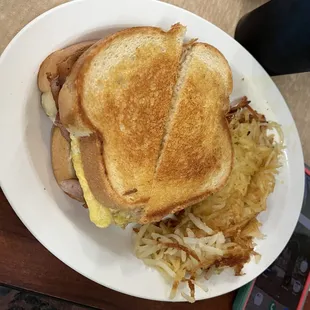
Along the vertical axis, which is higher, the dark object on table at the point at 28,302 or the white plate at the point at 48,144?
the white plate at the point at 48,144

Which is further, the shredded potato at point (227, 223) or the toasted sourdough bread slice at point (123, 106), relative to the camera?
the shredded potato at point (227, 223)

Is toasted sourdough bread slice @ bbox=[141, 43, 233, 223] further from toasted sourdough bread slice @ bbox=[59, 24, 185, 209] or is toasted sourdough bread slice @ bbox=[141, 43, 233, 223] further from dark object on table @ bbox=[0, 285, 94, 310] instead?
dark object on table @ bbox=[0, 285, 94, 310]

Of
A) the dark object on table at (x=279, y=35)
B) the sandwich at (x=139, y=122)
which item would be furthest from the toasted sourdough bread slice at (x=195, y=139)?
Answer: the dark object on table at (x=279, y=35)

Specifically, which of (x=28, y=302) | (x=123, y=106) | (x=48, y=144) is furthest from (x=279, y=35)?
(x=28, y=302)

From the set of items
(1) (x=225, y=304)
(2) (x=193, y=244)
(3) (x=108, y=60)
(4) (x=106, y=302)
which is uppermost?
(3) (x=108, y=60)

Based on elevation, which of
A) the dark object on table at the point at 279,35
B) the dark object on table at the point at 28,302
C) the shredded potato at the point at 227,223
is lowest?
the dark object on table at the point at 28,302

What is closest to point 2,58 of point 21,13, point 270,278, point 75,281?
point 21,13

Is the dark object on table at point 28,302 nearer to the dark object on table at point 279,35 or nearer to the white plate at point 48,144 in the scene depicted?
the white plate at point 48,144

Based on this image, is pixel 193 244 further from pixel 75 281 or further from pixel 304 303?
pixel 304 303
